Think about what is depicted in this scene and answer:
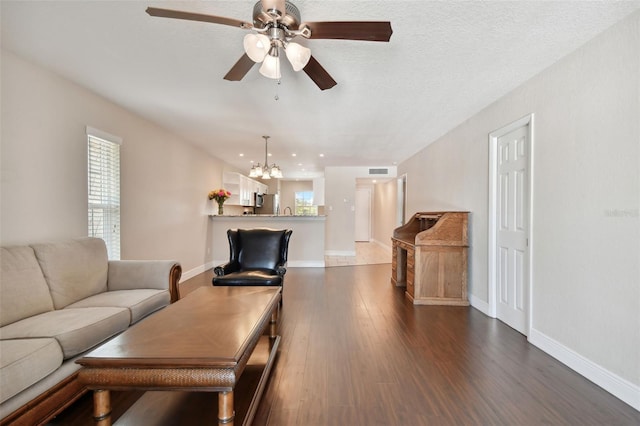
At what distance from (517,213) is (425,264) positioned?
3.96ft

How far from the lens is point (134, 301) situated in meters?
2.20

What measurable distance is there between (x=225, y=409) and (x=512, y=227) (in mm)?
3028

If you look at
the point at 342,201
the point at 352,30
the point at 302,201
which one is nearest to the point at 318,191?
the point at 342,201

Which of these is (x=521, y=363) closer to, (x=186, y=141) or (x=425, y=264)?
(x=425, y=264)

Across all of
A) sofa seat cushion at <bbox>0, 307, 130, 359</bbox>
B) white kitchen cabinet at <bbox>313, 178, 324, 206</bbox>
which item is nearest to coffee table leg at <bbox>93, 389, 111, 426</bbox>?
sofa seat cushion at <bbox>0, 307, 130, 359</bbox>

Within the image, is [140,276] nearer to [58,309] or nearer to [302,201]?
[58,309]

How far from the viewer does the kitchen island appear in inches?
231

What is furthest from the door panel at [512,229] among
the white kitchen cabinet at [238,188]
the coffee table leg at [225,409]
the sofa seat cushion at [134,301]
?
the white kitchen cabinet at [238,188]

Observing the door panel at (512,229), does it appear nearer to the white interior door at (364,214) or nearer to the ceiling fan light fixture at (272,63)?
the ceiling fan light fixture at (272,63)

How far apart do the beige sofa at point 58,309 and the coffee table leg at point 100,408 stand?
1.20ft

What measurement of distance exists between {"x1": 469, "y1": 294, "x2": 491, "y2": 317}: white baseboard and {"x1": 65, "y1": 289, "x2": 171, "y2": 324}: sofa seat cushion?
11.3 ft

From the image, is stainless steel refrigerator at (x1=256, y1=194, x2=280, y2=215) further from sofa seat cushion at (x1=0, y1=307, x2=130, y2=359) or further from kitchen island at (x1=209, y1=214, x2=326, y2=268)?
sofa seat cushion at (x1=0, y1=307, x2=130, y2=359)

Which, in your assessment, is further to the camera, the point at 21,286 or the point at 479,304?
the point at 479,304

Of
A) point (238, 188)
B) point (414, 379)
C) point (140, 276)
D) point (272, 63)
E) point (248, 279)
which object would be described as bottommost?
point (414, 379)
